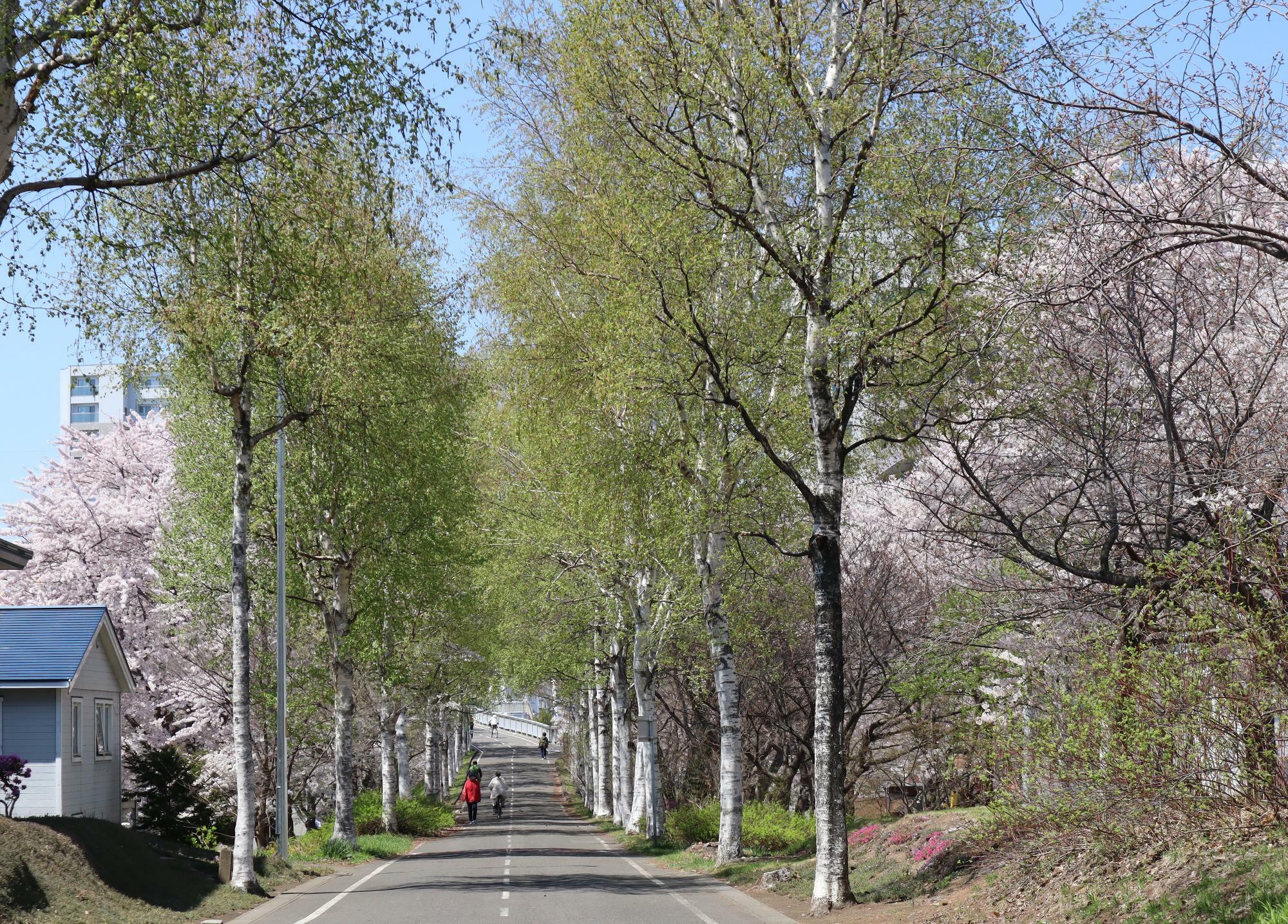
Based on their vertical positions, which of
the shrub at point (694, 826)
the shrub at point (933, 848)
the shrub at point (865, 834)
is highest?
the shrub at point (933, 848)

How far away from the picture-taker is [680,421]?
75.9 feet

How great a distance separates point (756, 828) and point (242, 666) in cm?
1285

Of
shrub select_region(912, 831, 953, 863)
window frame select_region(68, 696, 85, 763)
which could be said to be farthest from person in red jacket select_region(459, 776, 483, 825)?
shrub select_region(912, 831, 953, 863)

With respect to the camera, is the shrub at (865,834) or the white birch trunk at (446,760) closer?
the shrub at (865,834)

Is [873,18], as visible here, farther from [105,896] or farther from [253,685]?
[253,685]

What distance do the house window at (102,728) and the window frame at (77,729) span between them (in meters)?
1.18

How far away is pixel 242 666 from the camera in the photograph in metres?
20.9

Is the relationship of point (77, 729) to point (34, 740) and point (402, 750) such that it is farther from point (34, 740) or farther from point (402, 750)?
point (402, 750)

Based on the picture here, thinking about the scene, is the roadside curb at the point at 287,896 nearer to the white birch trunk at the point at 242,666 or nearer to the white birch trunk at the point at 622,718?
the white birch trunk at the point at 242,666

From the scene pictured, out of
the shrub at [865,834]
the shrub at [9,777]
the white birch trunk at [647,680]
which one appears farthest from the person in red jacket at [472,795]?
the shrub at [865,834]

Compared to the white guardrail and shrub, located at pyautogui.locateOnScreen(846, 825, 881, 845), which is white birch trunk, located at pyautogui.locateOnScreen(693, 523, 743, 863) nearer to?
shrub, located at pyautogui.locateOnScreen(846, 825, 881, 845)

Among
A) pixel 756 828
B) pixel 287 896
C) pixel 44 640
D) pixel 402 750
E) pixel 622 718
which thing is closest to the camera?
pixel 287 896

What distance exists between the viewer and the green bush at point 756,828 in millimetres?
27625

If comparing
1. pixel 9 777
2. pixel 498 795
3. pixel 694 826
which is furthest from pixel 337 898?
pixel 498 795
